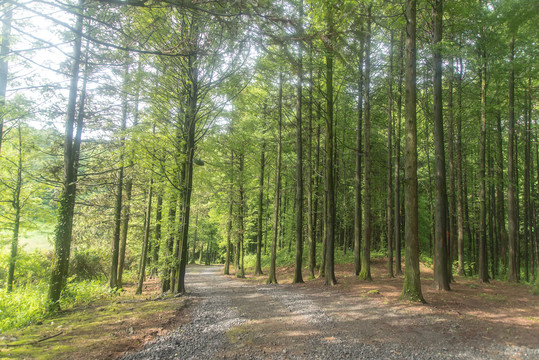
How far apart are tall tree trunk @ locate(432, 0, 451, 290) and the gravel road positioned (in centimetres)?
344

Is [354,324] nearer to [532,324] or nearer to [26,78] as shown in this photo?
[532,324]

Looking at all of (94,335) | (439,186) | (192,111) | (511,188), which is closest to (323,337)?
(94,335)

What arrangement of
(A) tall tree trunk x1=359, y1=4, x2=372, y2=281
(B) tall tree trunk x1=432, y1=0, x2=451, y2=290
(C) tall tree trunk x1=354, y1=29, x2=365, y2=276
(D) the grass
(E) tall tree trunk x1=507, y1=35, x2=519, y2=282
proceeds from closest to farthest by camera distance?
(D) the grass < (B) tall tree trunk x1=432, y1=0, x2=451, y2=290 < (A) tall tree trunk x1=359, y1=4, x2=372, y2=281 < (C) tall tree trunk x1=354, y1=29, x2=365, y2=276 < (E) tall tree trunk x1=507, y1=35, x2=519, y2=282

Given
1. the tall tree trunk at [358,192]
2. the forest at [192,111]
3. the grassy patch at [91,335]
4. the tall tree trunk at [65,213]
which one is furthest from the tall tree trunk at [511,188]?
the tall tree trunk at [65,213]

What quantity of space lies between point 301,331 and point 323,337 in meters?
0.49

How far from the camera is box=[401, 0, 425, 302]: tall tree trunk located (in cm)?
712

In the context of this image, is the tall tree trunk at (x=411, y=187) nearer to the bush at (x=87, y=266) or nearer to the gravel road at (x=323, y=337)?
the gravel road at (x=323, y=337)

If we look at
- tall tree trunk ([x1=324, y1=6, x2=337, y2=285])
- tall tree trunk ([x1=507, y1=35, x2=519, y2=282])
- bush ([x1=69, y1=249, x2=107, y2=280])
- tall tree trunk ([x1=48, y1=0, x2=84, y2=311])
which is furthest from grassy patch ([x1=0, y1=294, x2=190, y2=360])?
tall tree trunk ([x1=507, y1=35, x2=519, y2=282])

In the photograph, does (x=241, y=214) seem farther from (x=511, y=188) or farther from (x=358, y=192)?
(x=511, y=188)

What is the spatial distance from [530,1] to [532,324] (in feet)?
34.5

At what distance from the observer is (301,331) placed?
5.02m

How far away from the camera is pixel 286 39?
3.51m

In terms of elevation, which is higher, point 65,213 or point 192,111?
point 192,111

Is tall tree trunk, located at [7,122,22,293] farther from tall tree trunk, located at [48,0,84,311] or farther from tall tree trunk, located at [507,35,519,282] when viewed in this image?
tall tree trunk, located at [507,35,519,282]
